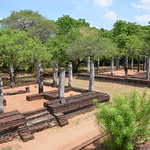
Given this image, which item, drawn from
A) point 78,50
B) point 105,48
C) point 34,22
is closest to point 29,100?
point 78,50

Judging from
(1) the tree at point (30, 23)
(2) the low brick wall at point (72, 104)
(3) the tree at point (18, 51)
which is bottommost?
(2) the low brick wall at point (72, 104)

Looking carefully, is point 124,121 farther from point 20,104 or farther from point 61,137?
point 20,104

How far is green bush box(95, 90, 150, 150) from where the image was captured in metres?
5.79

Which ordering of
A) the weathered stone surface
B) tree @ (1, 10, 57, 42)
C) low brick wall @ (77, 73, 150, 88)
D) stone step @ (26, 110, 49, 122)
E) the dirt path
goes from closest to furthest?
the dirt path < stone step @ (26, 110, 49, 122) < the weathered stone surface < low brick wall @ (77, 73, 150, 88) < tree @ (1, 10, 57, 42)

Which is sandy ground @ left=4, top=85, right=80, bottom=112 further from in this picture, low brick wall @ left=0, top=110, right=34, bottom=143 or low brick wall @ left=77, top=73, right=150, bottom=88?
low brick wall @ left=77, top=73, right=150, bottom=88

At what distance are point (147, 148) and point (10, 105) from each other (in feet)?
31.8

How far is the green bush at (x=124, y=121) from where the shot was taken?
579 centimetres

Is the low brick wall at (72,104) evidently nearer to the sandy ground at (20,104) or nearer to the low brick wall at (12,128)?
the sandy ground at (20,104)

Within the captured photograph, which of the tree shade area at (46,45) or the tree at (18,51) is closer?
the tree at (18,51)

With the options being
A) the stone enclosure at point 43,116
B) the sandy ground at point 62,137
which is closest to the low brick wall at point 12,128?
the stone enclosure at point 43,116

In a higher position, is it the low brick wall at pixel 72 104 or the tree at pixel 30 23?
the tree at pixel 30 23

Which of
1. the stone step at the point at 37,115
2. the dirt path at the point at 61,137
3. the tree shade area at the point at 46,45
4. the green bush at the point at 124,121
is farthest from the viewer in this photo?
the tree shade area at the point at 46,45

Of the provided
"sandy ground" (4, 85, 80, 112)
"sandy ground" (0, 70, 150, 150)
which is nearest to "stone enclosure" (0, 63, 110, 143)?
"sandy ground" (0, 70, 150, 150)

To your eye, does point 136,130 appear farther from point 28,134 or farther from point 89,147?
point 28,134
